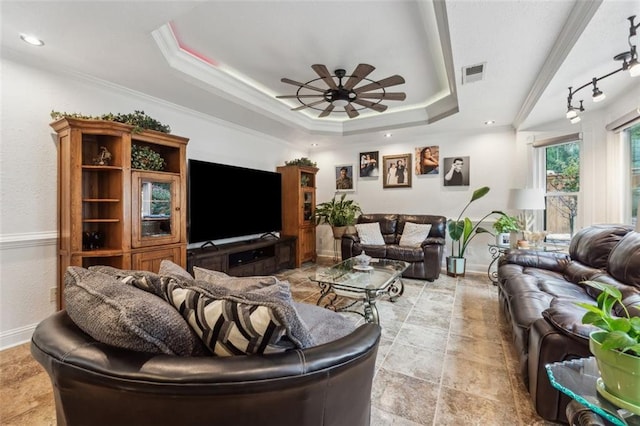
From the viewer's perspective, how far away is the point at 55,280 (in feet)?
8.67

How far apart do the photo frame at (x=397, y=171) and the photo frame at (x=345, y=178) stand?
2.20ft

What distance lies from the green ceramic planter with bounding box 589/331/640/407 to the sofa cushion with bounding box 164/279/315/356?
91cm

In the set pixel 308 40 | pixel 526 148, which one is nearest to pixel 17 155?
pixel 308 40

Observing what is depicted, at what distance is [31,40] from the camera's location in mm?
2180

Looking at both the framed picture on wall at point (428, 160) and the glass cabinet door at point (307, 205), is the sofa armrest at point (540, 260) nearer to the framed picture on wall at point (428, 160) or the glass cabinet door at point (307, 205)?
the framed picture on wall at point (428, 160)

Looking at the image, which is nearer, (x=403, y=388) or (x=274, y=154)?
(x=403, y=388)

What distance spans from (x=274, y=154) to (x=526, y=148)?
4.18 m

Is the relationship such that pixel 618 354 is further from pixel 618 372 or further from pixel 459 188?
pixel 459 188

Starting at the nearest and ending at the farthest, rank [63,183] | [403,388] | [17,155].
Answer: [403,388], [17,155], [63,183]

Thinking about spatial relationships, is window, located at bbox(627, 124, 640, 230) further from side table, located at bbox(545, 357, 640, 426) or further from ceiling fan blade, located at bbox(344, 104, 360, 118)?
side table, located at bbox(545, 357, 640, 426)

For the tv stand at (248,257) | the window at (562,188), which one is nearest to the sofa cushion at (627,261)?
the window at (562,188)

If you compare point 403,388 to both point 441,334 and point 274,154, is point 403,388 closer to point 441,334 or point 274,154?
point 441,334

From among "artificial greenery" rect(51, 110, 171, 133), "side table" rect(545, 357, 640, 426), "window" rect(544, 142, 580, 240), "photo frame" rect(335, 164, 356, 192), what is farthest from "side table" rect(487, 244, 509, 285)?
"artificial greenery" rect(51, 110, 171, 133)

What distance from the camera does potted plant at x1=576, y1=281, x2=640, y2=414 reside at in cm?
81
